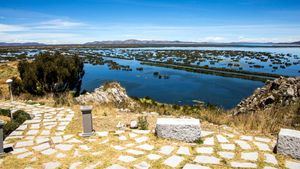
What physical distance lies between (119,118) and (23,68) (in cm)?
1208

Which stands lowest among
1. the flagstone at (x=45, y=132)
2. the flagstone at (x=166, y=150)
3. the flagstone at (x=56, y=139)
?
the flagstone at (x=45, y=132)

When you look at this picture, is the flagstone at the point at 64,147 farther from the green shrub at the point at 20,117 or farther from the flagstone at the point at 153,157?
the green shrub at the point at 20,117

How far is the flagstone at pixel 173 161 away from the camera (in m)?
4.69

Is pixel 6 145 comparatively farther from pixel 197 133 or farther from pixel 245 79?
pixel 245 79

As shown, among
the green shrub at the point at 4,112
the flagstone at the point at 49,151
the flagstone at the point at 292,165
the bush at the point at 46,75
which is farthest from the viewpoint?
the bush at the point at 46,75

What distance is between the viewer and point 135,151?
530cm

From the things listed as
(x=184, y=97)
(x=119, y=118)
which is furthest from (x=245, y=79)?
(x=119, y=118)

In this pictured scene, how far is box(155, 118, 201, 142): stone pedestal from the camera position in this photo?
5.74 meters

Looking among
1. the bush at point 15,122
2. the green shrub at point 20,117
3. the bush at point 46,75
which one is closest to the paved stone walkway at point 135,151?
the bush at point 15,122

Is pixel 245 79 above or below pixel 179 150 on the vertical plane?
below

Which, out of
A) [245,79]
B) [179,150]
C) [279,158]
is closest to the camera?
[279,158]

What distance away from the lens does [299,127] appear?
23.3 feet

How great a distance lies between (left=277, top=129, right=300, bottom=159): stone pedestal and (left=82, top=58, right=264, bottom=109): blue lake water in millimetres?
19071

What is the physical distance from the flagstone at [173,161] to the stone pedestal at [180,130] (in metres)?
0.84
